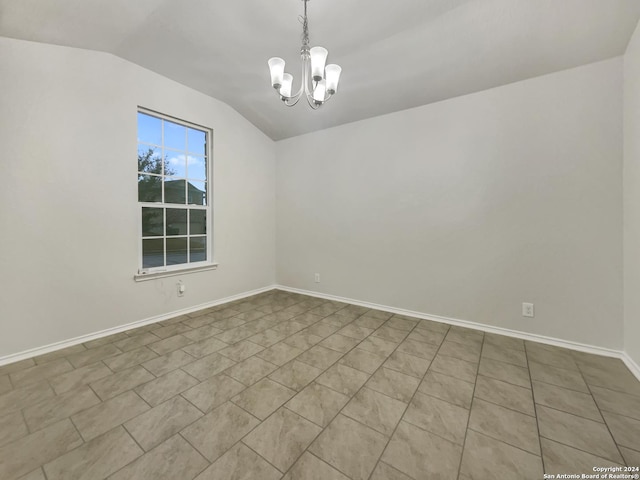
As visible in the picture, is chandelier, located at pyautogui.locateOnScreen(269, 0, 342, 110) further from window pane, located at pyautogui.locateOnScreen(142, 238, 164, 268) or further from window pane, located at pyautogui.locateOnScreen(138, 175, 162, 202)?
window pane, located at pyautogui.locateOnScreen(142, 238, 164, 268)

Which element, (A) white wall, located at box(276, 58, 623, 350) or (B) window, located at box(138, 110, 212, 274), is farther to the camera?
(B) window, located at box(138, 110, 212, 274)

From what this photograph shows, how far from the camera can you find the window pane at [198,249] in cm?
359

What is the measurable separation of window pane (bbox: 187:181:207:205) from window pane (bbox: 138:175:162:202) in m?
0.37

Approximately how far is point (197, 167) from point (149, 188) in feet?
2.34

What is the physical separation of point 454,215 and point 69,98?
12.9 ft

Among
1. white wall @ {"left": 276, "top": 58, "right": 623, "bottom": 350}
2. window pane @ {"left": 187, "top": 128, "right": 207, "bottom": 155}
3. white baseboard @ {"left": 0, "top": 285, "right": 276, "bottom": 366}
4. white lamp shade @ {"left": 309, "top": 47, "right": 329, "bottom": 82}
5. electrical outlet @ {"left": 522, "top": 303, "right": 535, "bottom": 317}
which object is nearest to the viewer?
white lamp shade @ {"left": 309, "top": 47, "right": 329, "bottom": 82}

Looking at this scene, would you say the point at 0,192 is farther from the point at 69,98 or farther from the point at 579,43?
the point at 579,43

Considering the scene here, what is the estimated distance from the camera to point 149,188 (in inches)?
123

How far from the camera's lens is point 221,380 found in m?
2.00

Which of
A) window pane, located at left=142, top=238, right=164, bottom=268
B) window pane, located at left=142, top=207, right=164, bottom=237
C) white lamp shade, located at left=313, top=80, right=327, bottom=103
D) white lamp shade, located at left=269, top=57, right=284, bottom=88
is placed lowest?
window pane, located at left=142, top=238, right=164, bottom=268

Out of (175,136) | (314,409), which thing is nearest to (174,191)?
(175,136)

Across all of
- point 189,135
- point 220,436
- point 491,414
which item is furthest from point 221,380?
→ point 189,135

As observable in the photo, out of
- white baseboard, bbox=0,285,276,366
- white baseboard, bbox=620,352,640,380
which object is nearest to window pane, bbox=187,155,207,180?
white baseboard, bbox=0,285,276,366

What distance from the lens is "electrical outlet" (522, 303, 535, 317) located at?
2645 mm
